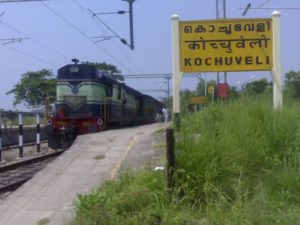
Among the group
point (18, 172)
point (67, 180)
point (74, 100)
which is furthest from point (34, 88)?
point (67, 180)

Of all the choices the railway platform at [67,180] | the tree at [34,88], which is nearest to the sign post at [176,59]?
the railway platform at [67,180]

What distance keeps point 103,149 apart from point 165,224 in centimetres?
632

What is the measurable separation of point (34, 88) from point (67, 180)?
63.3 metres

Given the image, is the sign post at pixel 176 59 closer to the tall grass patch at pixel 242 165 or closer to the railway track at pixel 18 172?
the tall grass patch at pixel 242 165

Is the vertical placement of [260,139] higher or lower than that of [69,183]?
higher

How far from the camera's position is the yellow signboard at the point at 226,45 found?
11953 millimetres

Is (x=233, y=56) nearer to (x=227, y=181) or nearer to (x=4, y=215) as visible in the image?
(x=227, y=181)

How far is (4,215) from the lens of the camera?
8148 mm

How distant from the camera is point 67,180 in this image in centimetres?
975

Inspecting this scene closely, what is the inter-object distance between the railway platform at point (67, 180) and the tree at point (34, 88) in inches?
2291

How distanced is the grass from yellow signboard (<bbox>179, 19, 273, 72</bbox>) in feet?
11.3

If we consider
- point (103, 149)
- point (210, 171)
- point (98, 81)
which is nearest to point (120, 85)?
point (98, 81)

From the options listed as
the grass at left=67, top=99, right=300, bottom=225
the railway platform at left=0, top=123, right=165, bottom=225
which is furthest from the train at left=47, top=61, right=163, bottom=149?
the grass at left=67, top=99, right=300, bottom=225

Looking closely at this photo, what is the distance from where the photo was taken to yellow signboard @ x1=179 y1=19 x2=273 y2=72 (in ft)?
39.2
